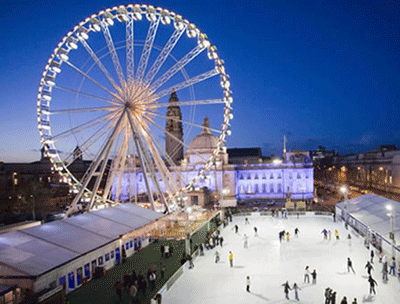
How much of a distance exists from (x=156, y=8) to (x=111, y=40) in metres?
4.64

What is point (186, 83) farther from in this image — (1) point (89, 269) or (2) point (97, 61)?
(1) point (89, 269)

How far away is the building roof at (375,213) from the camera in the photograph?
26.7 meters

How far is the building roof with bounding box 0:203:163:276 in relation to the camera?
18.1 metres

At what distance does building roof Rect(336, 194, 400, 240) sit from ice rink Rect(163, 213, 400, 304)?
6.21 ft

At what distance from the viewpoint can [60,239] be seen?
72.6 feet

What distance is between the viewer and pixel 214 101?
107ft

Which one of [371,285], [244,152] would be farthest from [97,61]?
[244,152]

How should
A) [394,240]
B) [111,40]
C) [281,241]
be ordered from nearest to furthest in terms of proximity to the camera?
[394,240] → [111,40] → [281,241]

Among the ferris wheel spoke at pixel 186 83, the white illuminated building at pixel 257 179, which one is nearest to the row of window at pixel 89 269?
the ferris wheel spoke at pixel 186 83

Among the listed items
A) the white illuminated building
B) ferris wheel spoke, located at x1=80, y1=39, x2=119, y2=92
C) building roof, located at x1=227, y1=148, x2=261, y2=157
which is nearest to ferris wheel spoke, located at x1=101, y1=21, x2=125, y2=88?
ferris wheel spoke, located at x1=80, y1=39, x2=119, y2=92

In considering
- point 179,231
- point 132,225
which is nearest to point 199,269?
point 132,225

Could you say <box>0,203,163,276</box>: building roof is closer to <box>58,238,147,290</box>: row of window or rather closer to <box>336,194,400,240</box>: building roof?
<box>58,238,147,290</box>: row of window

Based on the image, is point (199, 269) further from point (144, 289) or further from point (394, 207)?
point (394, 207)

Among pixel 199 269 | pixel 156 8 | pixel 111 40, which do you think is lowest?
pixel 199 269
